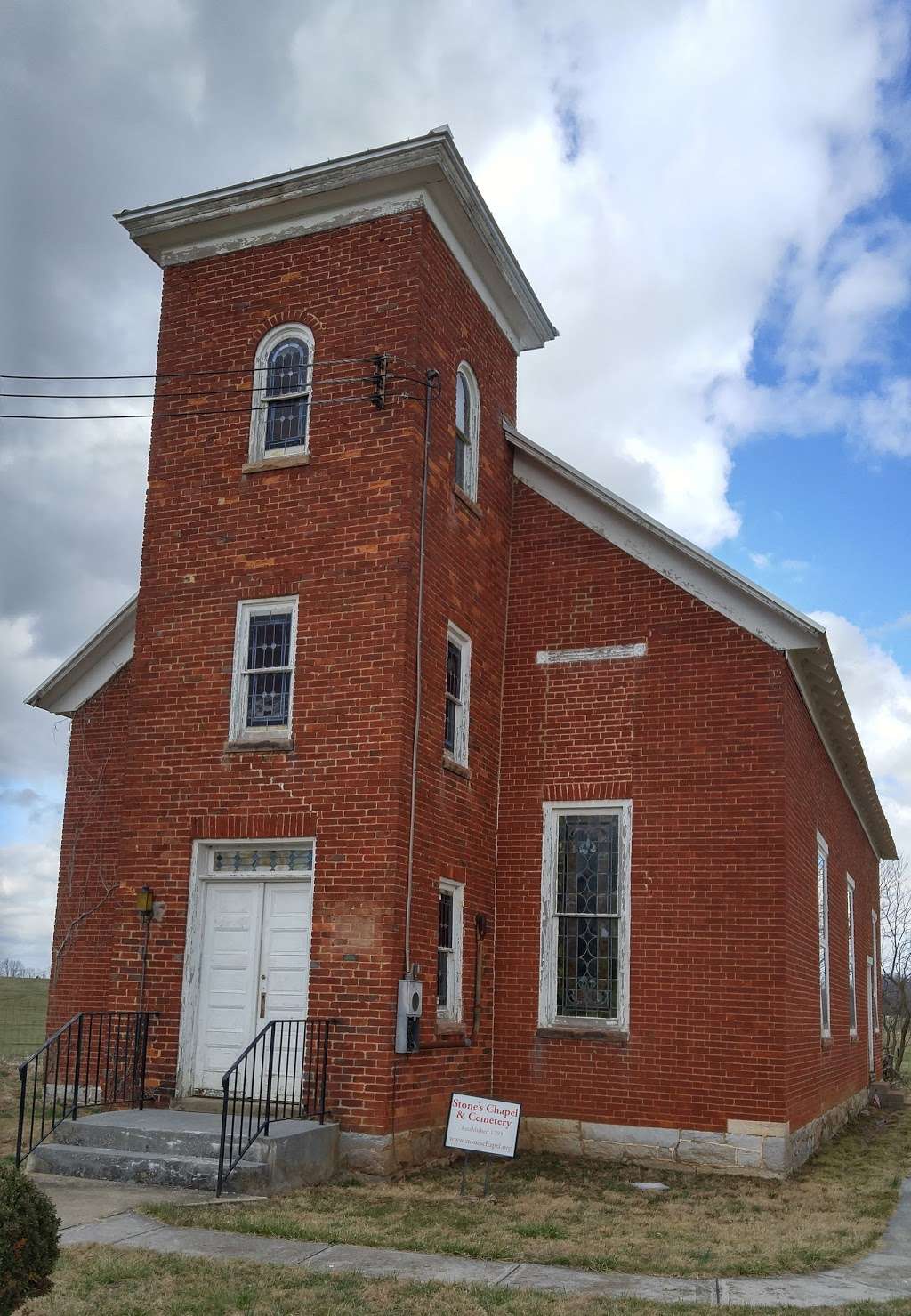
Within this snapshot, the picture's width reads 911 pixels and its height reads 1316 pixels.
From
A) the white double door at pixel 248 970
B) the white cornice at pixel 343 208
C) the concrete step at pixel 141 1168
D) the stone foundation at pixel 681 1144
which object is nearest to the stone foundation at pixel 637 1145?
the stone foundation at pixel 681 1144

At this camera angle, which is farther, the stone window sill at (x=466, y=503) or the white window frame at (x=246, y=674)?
the stone window sill at (x=466, y=503)

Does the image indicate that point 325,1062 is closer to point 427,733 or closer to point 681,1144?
point 427,733

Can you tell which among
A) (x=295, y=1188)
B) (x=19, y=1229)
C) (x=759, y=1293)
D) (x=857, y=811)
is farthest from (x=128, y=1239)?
(x=857, y=811)

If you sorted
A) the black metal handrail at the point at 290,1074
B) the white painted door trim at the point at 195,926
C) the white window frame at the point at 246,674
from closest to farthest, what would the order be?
the black metal handrail at the point at 290,1074
the white painted door trim at the point at 195,926
the white window frame at the point at 246,674

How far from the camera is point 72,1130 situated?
10.6 m

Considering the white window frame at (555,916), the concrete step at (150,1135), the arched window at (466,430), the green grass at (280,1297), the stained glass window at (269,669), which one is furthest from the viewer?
the arched window at (466,430)

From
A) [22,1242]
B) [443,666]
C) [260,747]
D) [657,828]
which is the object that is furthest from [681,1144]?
[22,1242]

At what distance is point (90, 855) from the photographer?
51.7 feet

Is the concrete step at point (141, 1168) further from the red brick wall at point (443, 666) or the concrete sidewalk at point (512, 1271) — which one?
the red brick wall at point (443, 666)

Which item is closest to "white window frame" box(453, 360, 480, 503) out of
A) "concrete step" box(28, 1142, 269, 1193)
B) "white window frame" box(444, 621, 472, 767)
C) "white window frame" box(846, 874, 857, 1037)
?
"white window frame" box(444, 621, 472, 767)

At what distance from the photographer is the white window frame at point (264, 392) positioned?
1312 centimetres

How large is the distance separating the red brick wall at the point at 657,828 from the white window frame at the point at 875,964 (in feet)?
43.6

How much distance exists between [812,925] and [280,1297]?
9759 mm

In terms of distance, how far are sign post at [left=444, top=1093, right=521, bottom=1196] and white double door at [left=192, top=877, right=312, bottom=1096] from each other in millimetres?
1846
